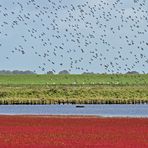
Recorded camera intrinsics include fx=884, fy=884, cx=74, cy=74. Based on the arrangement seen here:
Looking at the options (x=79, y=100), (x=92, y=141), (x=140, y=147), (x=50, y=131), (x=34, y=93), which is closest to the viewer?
(x=140, y=147)

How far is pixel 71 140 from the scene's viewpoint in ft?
137

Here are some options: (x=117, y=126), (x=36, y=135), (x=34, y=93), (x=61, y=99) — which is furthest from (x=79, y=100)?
(x=36, y=135)

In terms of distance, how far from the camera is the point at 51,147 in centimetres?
3812

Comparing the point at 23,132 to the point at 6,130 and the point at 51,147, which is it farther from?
the point at 51,147

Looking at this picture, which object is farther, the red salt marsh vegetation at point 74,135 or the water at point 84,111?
the water at point 84,111

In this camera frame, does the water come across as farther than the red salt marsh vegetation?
Yes

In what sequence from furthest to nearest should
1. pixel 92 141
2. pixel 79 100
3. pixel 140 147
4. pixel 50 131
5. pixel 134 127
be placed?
pixel 79 100 < pixel 134 127 < pixel 50 131 < pixel 92 141 < pixel 140 147

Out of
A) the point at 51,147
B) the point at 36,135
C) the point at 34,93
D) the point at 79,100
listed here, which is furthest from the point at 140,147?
the point at 34,93

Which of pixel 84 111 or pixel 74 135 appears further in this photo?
pixel 84 111

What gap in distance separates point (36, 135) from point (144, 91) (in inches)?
4497

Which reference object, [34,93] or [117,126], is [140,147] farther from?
[34,93]

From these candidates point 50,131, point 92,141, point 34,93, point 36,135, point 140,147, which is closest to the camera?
point 140,147

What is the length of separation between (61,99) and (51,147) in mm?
97507

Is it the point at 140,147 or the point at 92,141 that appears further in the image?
the point at 92,141
